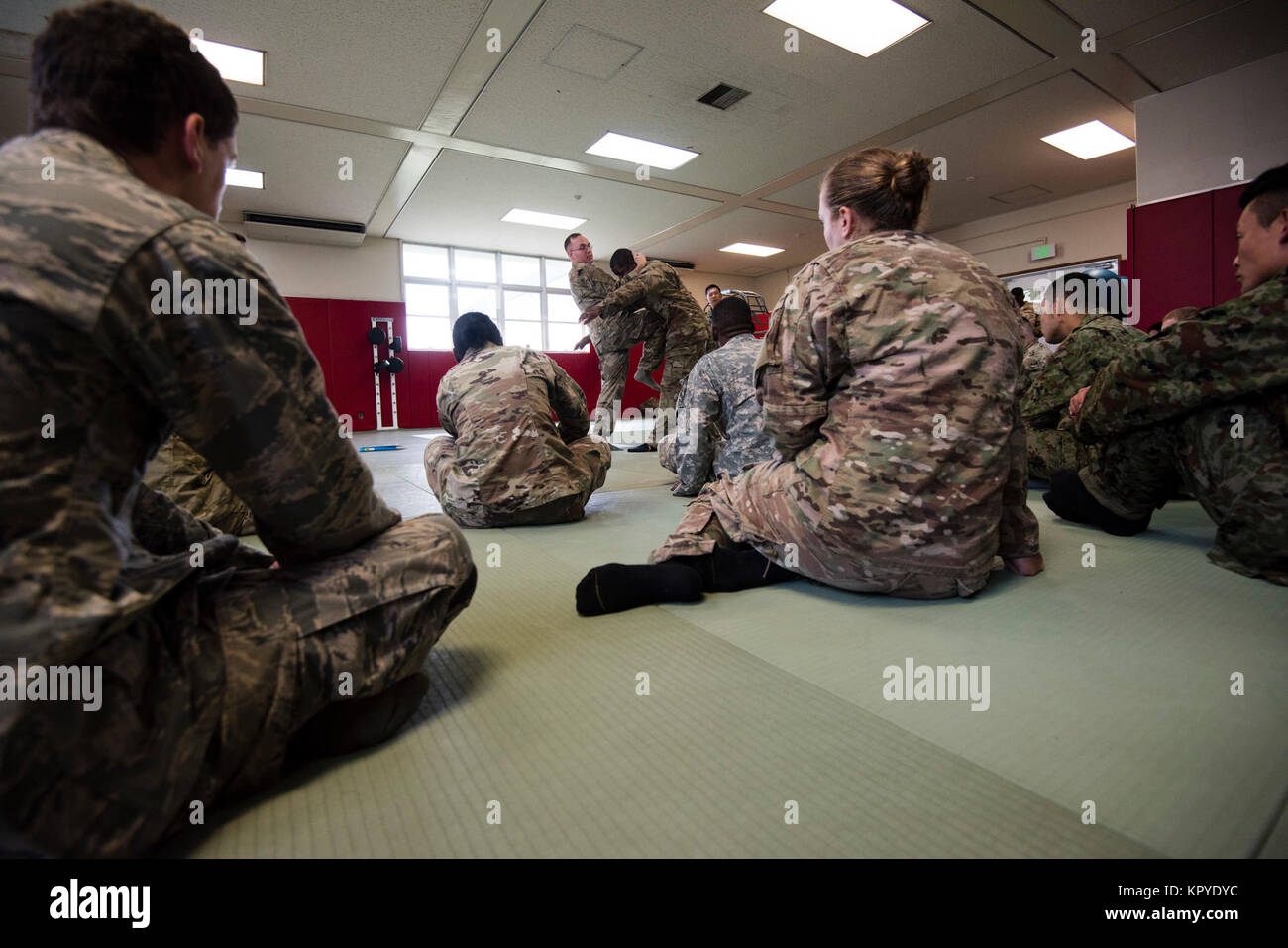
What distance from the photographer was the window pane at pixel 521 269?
1124 centimetres

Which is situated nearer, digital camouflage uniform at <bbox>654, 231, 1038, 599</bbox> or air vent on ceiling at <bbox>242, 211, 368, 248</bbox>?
digital camouflage uniform at <bbox>654, 231, 1038, 599</bbox>

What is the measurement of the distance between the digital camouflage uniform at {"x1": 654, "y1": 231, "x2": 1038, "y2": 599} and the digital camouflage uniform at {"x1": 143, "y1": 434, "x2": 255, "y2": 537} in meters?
1.99

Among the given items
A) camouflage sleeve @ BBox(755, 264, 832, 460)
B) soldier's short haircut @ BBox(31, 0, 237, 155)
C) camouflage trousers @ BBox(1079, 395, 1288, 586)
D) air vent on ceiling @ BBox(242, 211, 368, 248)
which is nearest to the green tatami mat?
camouflage trousers @ BBox(1079, 395, 1288, 586)

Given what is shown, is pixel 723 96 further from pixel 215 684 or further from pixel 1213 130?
pixel 215 684

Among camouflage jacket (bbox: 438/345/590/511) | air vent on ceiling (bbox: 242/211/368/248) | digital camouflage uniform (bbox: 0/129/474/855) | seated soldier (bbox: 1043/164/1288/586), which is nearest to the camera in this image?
digital camouflage uniform (bbox: 0/129/474/855)

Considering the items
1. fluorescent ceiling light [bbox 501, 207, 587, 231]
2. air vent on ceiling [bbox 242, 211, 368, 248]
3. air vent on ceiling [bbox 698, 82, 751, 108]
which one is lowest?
air vent on ceiling [bbox 698, 82, 751, 108]

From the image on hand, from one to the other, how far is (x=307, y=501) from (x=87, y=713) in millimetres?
336

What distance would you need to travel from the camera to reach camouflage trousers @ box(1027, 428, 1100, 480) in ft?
9.87

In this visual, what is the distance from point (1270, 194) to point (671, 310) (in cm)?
436

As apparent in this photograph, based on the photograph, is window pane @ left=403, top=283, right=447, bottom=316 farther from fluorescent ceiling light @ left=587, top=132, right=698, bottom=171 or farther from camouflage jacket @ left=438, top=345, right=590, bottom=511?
camouflage jacket @ left=438, top=345, right=590, bottom=511

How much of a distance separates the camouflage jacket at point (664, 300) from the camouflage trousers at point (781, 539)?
3878 mm

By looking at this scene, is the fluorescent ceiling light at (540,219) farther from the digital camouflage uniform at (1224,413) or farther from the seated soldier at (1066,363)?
the digital camouflage uniform at (1224,413)

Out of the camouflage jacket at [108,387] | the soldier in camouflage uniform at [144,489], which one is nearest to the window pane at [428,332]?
the soldier in camouflage uniform at [144,489]

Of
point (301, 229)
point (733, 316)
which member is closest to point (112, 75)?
point (733, 316)
